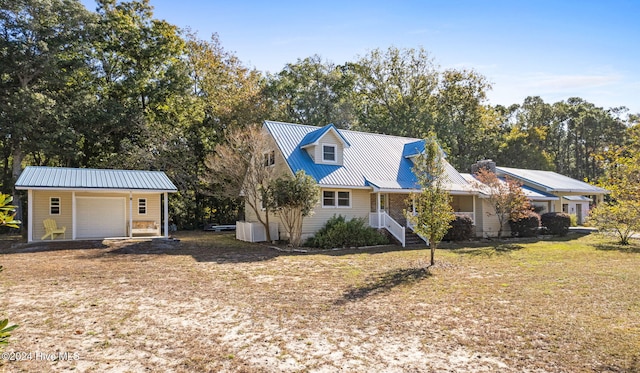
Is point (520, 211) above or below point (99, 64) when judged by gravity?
below

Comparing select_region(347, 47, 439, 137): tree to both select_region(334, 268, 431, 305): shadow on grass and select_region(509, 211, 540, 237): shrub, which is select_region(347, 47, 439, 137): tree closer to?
select_region(509, 211, 540, 237): shrub

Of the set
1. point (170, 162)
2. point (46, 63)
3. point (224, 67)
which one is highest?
point (224, 67)

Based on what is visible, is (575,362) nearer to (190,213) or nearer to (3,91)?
(190,213)

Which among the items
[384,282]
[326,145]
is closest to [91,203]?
[326,145]

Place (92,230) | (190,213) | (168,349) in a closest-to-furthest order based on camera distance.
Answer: (168,349) → (92,230) → (190,213)

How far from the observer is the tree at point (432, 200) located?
1251 cm

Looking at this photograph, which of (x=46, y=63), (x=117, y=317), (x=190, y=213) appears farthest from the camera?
(x=190, y=213)

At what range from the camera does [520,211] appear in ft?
73.8

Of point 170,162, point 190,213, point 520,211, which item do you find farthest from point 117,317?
point 190,213

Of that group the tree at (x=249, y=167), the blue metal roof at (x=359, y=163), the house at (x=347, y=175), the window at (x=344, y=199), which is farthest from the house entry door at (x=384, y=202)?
the tree at (x=249, y=167)

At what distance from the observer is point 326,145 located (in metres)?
21.4

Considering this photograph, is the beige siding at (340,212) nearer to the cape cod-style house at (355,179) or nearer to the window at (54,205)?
the cape cod-style house at (355,179)

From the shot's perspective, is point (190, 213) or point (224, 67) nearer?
point (190, 213)

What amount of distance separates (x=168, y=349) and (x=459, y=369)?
13.0 feet
